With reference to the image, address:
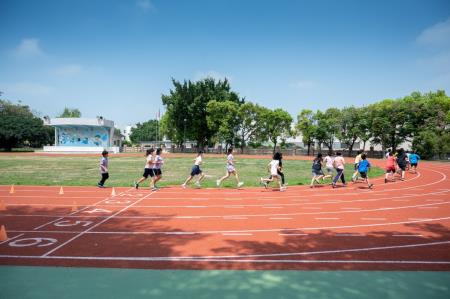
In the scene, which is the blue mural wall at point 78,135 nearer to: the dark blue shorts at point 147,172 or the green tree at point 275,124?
the green tree at point 275,124

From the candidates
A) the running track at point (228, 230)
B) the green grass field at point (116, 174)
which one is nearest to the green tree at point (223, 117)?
the green grass field at point (116, 174)

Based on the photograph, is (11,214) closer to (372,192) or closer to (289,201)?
(289,201)

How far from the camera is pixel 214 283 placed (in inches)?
177

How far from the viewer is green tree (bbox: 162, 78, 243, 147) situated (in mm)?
61281

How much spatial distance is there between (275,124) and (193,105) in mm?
17457

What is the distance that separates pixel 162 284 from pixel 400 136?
180 ft

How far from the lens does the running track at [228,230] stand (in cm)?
550

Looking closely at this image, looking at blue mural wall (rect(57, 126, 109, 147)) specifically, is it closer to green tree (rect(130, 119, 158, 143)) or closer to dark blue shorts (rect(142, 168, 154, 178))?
dark blue shorts (rect(142, 168, 154, 178))

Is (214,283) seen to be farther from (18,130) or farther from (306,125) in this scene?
(18,130)

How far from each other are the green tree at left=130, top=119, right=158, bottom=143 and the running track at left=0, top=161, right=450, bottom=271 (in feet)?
400

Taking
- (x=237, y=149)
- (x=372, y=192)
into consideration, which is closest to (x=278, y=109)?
(x=237, y=149)

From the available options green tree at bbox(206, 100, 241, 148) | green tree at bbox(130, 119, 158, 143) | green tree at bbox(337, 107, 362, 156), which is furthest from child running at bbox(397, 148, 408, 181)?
green tree at bbox(130, 119, 158, 143)

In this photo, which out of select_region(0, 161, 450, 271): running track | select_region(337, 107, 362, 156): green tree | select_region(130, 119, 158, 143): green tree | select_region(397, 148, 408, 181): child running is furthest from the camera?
select_region(130, 119, 158, 143): green tree

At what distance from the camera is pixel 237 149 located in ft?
213
